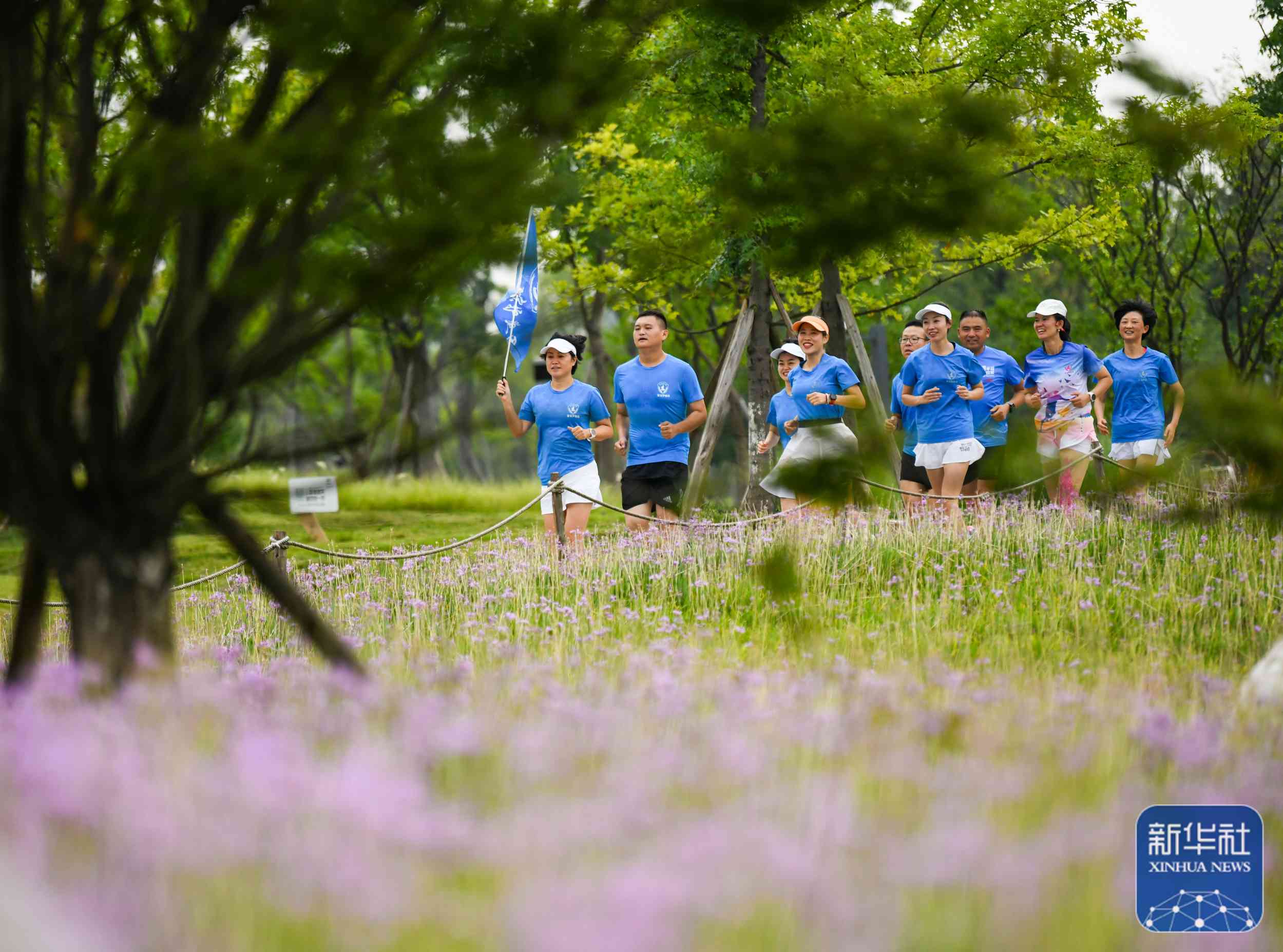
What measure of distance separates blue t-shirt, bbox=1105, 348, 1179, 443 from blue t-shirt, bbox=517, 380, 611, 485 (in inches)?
141

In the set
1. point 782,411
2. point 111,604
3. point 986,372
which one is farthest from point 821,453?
point 986,372

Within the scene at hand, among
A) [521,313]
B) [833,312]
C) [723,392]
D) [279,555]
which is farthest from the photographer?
[833,312]

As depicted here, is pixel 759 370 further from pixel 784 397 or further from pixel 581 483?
pixel 581 483

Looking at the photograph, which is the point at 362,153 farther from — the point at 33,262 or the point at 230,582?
the point at 230,582

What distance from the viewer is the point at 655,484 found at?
8320mm

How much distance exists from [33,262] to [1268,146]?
14.9m

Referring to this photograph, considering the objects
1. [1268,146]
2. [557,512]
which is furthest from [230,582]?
[1268,146]

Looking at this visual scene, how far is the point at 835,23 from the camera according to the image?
996cm

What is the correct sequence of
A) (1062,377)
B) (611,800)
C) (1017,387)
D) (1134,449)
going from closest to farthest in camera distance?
(611,800), (1062,377), (1134,449), (1017,387)

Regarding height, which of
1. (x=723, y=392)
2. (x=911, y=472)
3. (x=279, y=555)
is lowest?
(x=279, y=555)

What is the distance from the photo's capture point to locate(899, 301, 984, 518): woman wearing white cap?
7.91 m

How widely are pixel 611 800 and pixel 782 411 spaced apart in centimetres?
595

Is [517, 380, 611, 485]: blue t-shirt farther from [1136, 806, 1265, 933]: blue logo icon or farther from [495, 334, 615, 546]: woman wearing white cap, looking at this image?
[1136, 806, 1265, 933]: blue logo icon

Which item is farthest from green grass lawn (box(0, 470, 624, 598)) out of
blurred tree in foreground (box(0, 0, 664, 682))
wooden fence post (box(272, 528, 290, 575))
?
blurred tree in foreground (box(0, 0, 664, 682))
